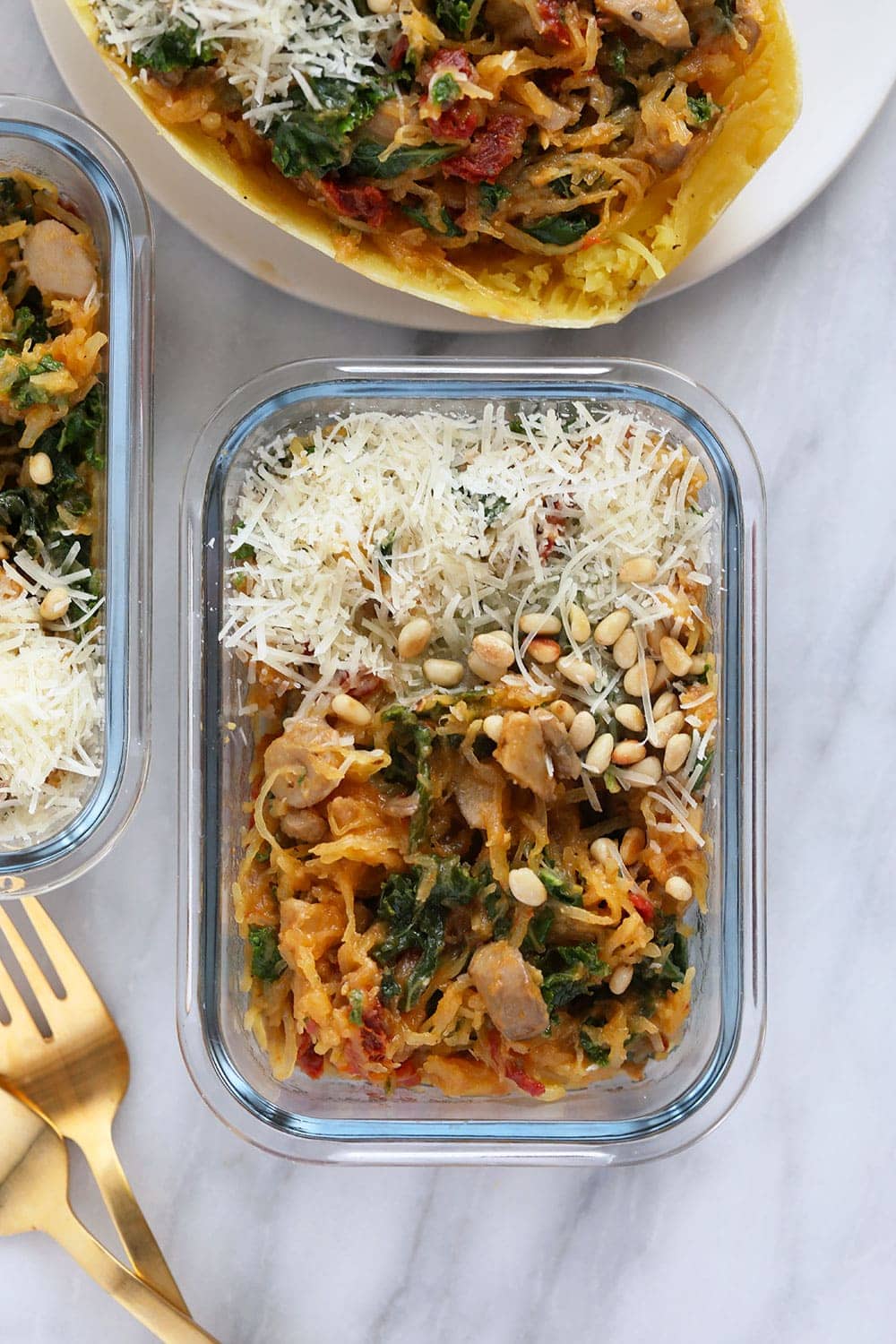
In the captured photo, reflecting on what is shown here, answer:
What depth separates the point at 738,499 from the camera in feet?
5.50

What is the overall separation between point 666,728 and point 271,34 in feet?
3.17

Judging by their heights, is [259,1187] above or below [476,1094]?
below

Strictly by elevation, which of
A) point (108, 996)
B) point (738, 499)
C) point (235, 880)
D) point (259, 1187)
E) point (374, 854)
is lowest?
point (259, 1187)

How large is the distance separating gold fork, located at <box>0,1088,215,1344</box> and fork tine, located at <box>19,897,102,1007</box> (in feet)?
0.57

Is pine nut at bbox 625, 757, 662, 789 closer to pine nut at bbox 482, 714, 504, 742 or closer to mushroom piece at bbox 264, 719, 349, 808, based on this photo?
pine nut at bbox 482, 714, 504, 742

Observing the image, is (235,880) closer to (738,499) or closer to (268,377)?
(268,377)

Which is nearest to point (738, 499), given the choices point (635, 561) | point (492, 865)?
point (635, 561)

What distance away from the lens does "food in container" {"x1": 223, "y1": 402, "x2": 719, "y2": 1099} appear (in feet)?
5.08

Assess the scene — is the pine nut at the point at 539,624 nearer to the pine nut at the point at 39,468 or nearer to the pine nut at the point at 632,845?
the pine nut at the point at 632,845

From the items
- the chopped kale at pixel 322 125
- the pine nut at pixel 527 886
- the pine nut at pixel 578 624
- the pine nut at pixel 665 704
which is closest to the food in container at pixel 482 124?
the chopped kale at pixel 322 125

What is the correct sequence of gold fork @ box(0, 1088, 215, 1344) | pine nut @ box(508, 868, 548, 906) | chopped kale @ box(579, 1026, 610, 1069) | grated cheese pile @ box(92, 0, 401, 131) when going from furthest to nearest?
gold fork @ box(0, 1088, 215, 1344), chopped kale @ box(579, 1026, 610, 1069), pine nut @ box(508, 868, 548, 906), grated cheese pile @ box(92, 0, 401, 131)

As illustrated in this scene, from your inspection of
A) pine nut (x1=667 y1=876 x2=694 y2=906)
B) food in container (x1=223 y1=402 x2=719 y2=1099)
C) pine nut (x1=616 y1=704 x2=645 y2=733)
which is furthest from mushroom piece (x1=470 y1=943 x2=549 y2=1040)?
pine nut (x1=616 y1=704 x2=645 y2=733)

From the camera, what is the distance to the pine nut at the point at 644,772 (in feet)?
5.16

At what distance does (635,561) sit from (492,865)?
0.43 metres
